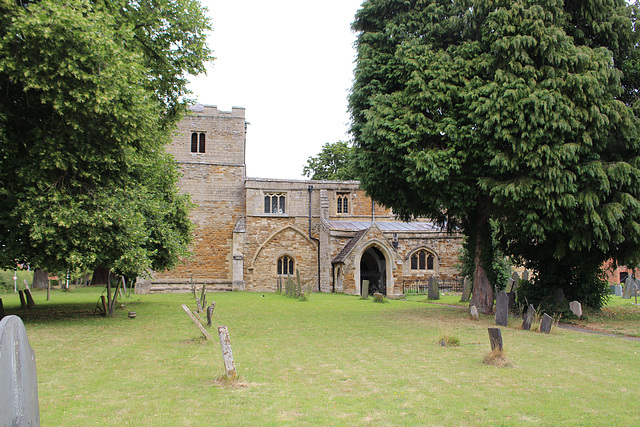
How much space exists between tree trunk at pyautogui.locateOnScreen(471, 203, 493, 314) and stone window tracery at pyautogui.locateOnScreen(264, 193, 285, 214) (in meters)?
19.7

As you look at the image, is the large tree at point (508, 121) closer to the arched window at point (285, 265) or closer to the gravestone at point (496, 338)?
the gravestone at point (496, 338)

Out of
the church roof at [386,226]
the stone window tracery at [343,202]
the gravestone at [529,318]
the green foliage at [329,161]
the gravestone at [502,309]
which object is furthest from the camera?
the green foliage at [329,161]

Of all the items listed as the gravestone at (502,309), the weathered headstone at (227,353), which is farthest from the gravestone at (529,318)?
the weathered headstone at (227,353)

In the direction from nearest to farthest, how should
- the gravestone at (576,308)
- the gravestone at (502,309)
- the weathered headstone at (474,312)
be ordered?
1. the gravestone at (502,309)
2. the weathered headstone at (474,312)
3. the gravestone at (576,308)

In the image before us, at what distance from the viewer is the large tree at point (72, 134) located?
37.0 ft

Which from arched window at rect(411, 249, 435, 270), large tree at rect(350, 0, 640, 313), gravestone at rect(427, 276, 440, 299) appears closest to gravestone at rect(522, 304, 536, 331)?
large tree at rect(350, 0, 640, 313)

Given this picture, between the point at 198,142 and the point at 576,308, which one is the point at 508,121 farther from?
the point at 198,142

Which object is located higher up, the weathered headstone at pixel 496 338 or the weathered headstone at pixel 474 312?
the weathered headstone at pixel 496 338

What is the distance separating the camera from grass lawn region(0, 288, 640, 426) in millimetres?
5645

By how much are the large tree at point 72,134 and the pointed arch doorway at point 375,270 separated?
17699mm

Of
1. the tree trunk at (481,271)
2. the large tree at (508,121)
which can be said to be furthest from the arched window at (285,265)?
the tree trunk at (481,271)

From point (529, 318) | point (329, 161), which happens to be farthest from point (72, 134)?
point (329, 161)

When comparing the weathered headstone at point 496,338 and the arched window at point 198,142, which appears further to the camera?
the arched window at point 198,142

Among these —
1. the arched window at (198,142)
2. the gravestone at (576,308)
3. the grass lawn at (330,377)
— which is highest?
the arched window at (198,142)
